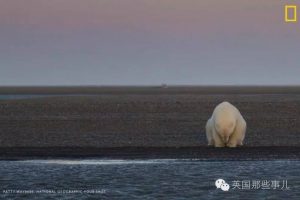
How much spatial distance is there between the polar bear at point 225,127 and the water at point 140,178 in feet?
12.2

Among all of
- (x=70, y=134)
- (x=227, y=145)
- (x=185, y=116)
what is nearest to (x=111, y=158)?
(x=227, y=145)

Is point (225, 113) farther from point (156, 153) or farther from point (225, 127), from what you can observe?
point (156, 153)

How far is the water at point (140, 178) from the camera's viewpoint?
21.3 metres

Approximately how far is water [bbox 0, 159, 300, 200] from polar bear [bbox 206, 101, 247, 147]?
12.2ft

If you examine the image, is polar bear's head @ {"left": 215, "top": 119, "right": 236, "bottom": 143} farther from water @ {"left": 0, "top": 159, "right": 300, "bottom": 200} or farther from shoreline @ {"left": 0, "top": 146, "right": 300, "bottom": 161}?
water @ {"left": 0, "top": 159, "right": 300, "bottom": 200}

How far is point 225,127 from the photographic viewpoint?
3105cm

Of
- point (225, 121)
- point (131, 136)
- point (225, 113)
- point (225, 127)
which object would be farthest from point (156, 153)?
point (131, 136)

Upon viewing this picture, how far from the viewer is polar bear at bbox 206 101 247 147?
102 feet

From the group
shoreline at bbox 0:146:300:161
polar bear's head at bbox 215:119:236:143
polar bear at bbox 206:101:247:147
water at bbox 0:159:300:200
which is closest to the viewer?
water at bbox 0:159:300:200

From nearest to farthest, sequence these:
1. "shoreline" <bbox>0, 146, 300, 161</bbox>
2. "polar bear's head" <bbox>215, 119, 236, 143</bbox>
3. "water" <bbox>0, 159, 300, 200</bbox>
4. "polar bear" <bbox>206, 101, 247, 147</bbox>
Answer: "water" <bbox>0, 159, 300, 200</bbox> → "shoreline" <bbox>0, 146, 300, 161</bbox> → "polar bear's head" <bbox>215, 119, 236, 143</bbox> → "polar bear" <bbox>206, 101, 247, 147</bbox>

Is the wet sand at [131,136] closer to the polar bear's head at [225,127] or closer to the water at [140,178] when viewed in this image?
the polar bear's head at [225,127]

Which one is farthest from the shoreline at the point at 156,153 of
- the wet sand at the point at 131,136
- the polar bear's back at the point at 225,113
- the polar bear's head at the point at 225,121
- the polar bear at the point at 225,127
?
the polar bear's back at the point at 225,113

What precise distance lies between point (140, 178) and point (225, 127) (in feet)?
25.2

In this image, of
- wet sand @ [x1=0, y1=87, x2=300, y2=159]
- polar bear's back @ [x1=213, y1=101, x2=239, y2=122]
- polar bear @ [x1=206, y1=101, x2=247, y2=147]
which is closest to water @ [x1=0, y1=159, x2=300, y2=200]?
wet sand @ [x1=0, y1=87, x2=300, y2=159]
